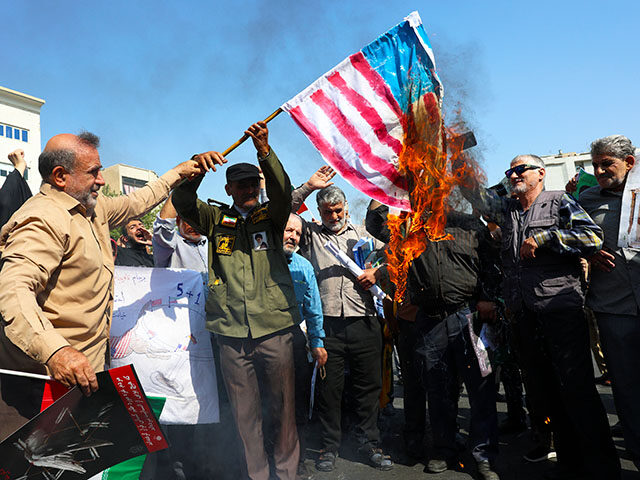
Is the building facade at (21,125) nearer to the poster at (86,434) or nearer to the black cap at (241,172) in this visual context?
the black cap at (241,172)

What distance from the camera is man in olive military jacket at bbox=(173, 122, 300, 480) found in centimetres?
341

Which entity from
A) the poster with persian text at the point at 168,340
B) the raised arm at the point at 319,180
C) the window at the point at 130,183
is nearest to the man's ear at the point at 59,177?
the poster with persian text at the point at 168,340

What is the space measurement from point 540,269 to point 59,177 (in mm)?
3253

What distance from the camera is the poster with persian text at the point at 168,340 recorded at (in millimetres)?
3645

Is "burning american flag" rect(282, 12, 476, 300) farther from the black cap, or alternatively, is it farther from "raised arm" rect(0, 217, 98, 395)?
"raised arm" rect(0, 217, 98, 395)

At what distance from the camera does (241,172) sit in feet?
12.0

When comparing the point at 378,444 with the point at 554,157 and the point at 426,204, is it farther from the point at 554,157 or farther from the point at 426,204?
the point at 554,157

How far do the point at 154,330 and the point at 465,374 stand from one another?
2.47 meters

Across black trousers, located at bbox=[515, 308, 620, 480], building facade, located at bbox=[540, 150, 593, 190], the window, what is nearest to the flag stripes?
black trousers, located at bbox=[515, 308, 620, 480]

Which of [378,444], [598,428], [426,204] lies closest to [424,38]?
[426,204]

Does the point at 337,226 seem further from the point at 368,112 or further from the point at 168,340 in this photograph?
the point at 168,340

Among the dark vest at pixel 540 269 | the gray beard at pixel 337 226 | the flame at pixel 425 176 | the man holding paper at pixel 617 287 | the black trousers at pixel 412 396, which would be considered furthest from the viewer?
the gray beard at pixel 337 226

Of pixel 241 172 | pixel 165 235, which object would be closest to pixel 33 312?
pixel 241 172

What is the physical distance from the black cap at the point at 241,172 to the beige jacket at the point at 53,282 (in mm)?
1034
